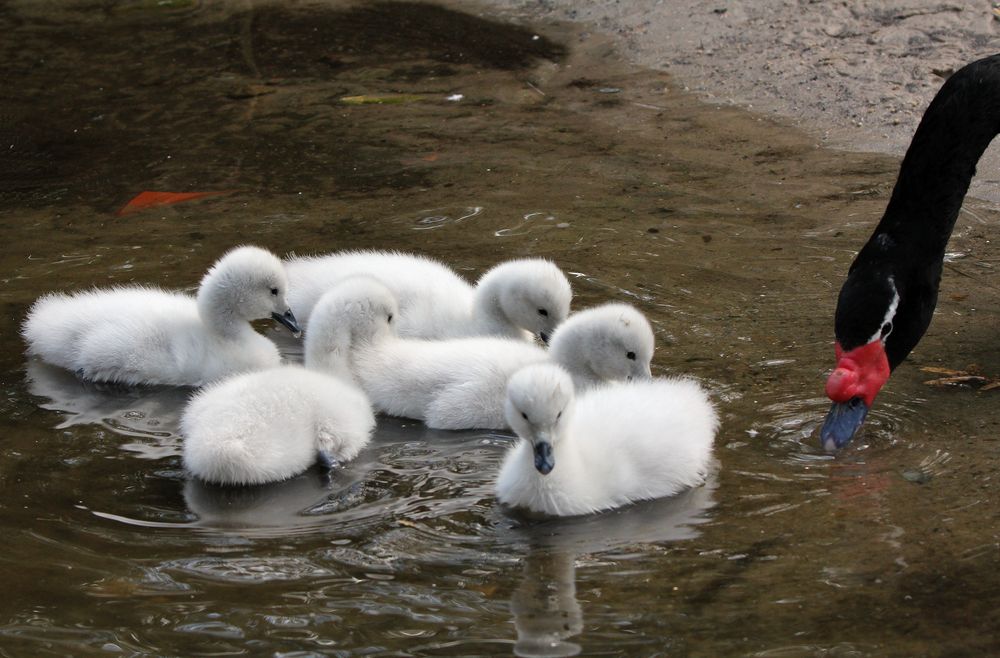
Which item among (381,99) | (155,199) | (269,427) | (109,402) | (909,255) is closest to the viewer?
(269,427)

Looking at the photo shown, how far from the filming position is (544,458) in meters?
3.85

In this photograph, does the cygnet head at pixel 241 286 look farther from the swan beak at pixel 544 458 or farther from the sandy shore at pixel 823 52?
the sandy shore at pixel 823 52

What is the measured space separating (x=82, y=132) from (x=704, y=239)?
13.0ft

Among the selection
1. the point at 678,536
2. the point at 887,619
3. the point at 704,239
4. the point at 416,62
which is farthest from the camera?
the point at 416,62

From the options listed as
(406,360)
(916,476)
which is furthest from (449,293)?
(916,476)

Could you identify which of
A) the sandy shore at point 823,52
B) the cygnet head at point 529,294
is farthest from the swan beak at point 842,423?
the sandy shore at point 823,52

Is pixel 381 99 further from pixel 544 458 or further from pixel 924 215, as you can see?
pixel 544 458

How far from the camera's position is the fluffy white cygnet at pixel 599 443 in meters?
3.89

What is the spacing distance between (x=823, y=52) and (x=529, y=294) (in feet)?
14.1

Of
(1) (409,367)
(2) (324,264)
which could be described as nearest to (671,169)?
(2) (324,264)

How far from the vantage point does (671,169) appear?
7.25m

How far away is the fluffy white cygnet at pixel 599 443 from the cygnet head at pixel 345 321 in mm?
885

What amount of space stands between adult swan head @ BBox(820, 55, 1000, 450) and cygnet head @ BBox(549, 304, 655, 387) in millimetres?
636

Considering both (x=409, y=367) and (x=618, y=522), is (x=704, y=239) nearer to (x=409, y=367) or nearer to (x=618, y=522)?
(x=409, y=367)
